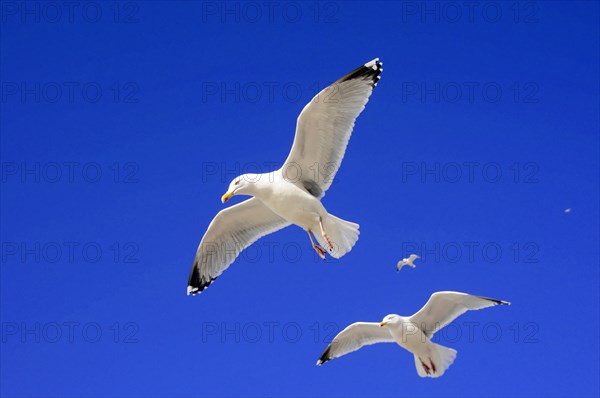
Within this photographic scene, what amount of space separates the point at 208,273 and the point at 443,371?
217 centimetres

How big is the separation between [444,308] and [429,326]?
0.25 m

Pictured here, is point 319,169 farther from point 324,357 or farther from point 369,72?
point 324,357

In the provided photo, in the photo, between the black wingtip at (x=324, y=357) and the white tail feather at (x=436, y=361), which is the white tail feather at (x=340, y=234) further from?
the black wingtip at (x=324, y=357)

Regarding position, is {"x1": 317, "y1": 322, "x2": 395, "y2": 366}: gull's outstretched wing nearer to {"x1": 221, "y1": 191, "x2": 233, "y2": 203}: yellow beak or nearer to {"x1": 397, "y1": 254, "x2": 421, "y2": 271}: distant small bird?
{"x1": 397, "y1": 254, "x2": 421, "y2": 271}: distant small bird

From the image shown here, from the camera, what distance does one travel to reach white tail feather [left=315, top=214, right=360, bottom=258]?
573cm

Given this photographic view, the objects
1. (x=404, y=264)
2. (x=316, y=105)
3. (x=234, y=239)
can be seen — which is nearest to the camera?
(x=316, y=105)

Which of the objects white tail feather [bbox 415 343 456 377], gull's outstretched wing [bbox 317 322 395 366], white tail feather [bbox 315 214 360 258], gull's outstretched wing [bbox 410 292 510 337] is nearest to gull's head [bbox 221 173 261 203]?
white tail feather [bbox 315 214 360 258]

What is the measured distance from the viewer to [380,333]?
296 inches

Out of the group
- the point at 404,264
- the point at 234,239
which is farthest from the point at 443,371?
the point at 234,239

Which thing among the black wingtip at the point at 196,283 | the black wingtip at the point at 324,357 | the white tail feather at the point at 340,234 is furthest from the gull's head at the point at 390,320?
the white tail feather at the point at 340,234

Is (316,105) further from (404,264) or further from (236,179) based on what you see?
(404,264)

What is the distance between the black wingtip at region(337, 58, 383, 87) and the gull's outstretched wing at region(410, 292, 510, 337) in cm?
212

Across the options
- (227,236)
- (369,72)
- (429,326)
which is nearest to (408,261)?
(429,326)

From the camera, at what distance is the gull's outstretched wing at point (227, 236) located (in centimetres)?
643
